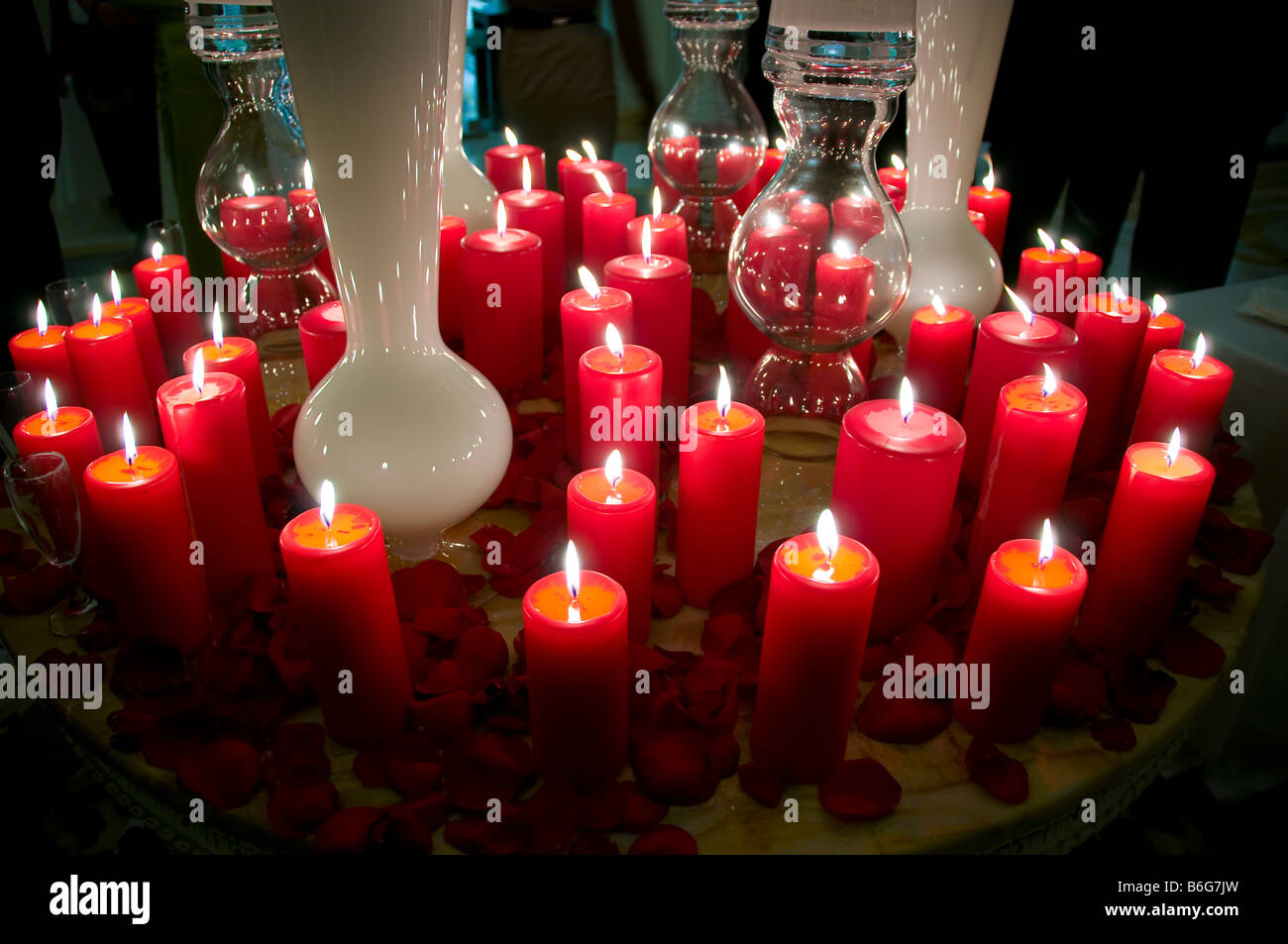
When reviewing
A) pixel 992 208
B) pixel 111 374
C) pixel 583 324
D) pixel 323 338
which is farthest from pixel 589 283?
pixel 992 208

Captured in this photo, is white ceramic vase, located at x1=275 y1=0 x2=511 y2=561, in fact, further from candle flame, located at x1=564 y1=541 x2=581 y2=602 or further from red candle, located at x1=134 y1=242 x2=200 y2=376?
red candle, located at x1=134 y1=242 x2=200 y2=376

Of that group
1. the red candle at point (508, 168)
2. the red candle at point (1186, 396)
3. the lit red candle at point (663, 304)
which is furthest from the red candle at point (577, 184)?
the red candle at point (1186, 396)

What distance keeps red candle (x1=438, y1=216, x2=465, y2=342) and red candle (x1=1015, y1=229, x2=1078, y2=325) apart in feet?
2.50

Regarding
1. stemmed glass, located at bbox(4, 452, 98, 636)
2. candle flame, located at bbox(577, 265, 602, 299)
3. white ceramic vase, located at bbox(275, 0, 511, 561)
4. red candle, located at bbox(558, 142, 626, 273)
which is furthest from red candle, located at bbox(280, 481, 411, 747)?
red candle, located at bbox(558, 142, 626, 273)

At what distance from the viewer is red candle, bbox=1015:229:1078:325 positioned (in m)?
1.21

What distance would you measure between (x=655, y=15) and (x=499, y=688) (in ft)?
15.2

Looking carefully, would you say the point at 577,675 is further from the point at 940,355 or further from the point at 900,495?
the point at 940,355

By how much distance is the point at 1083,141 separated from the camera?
206cm

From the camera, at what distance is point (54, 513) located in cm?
79

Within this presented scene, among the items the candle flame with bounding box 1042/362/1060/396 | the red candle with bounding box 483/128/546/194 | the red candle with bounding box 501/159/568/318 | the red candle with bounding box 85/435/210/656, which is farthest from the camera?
the red candle with bounding box 483/128/546/194

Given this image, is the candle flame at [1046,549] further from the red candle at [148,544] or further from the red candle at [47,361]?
the red candle at [47,361]

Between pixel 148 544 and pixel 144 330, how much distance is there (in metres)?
0.45
